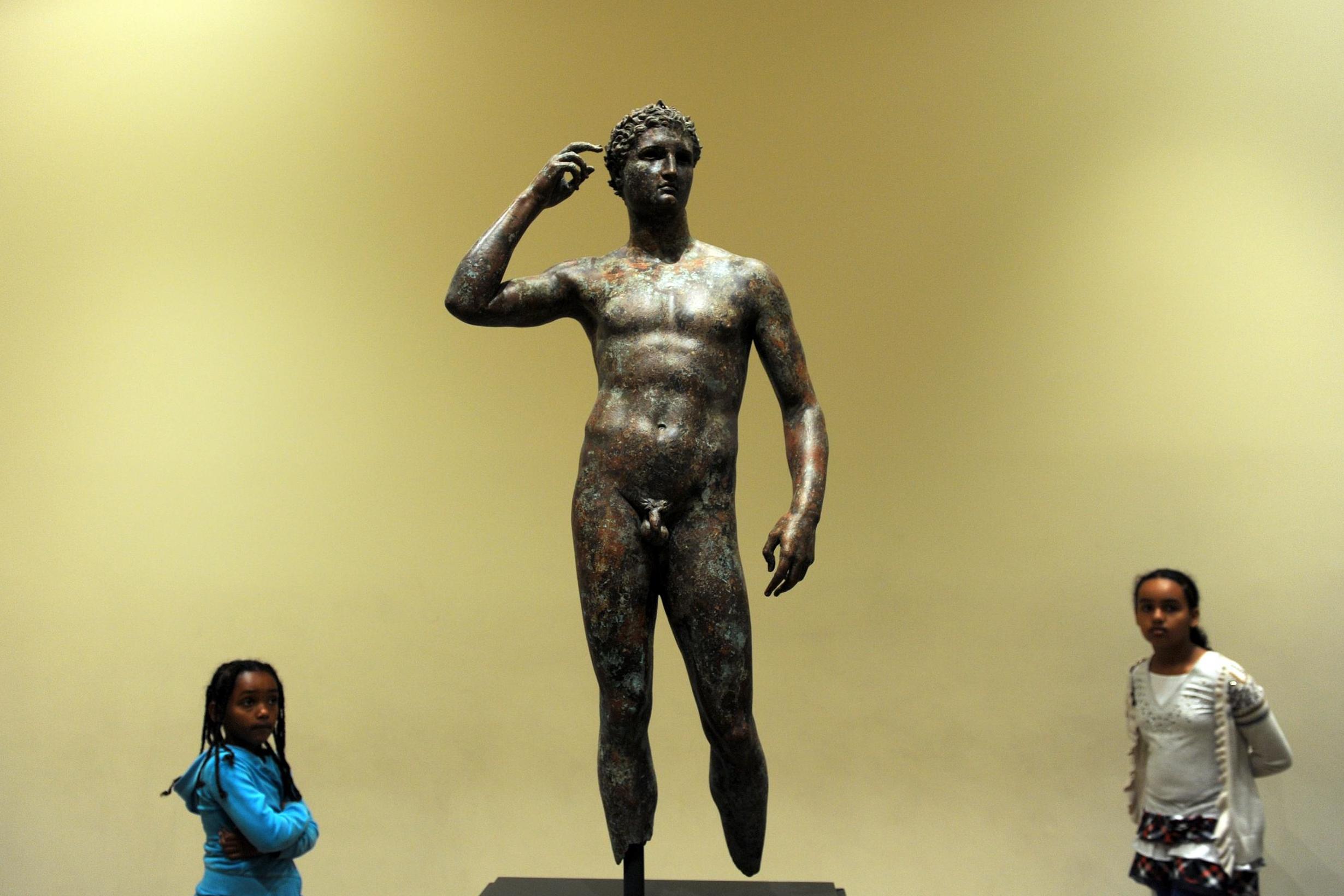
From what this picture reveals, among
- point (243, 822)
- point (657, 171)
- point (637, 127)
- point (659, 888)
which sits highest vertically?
point (637, 127)

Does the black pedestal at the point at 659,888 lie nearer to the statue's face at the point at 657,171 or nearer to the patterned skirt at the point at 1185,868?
the patterned skirt at the point at 1185,868

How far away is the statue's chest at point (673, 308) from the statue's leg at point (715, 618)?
508mm

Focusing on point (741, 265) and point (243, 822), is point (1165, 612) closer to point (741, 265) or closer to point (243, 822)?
point (741, 265)

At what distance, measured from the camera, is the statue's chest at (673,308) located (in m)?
3.69

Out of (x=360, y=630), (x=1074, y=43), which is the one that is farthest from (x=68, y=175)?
(x=1074, y=43)

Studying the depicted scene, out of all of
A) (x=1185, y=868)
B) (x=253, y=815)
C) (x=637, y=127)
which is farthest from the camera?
(x=1185, y=868)

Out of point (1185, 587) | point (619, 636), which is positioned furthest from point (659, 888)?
point (1185, 587)

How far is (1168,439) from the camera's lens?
577 cm

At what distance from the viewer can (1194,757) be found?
4.06m

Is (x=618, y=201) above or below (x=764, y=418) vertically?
above

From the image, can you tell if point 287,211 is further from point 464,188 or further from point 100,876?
point 100,876

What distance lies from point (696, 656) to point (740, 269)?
3.86ft

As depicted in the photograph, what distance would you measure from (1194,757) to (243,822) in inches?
117

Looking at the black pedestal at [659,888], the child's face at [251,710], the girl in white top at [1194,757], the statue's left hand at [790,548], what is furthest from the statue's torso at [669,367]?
the girl in white top at [1194,757]
